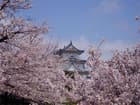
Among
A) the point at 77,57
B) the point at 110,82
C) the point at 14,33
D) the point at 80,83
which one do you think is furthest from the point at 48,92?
the point at 77,57

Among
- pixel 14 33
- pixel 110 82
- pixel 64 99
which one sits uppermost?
pixel 14 33

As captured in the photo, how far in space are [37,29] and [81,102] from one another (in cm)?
487

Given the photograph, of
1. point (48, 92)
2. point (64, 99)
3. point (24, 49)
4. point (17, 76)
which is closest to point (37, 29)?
point (24, 49)

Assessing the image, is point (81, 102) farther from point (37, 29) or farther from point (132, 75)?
point (37, 29)

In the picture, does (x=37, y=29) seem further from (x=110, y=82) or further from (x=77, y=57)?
(x=77, y=57)

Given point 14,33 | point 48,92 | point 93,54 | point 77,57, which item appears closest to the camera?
point 93,54

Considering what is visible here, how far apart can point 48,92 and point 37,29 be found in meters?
3.00

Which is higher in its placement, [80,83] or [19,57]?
[19,57]

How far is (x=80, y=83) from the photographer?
7980mm

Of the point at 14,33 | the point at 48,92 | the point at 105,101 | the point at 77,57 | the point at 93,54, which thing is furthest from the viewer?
the point at 77,57

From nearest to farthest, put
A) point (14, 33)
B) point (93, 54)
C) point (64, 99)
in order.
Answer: point (93, 54) → point (14, 33) → point (64, 99)

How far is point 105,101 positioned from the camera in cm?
702

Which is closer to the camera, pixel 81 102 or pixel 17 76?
pixel 81 102

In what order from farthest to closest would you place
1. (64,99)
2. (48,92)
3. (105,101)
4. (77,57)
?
(77,57)
(64,99)
(48,92)
(105,101)
